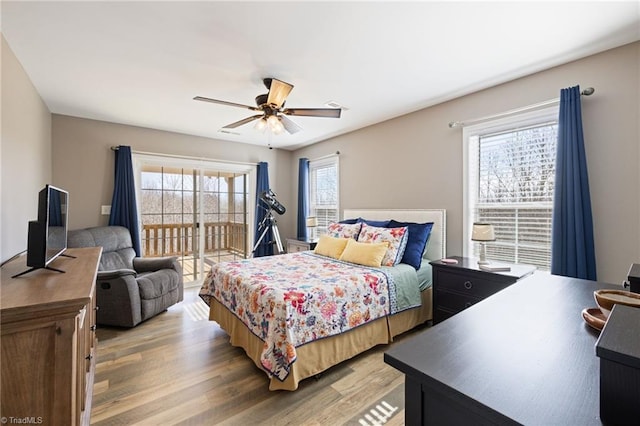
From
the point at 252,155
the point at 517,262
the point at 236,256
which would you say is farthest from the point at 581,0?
the point at 236,256

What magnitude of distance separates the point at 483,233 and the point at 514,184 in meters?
0.68

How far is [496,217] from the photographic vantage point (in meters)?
2.85

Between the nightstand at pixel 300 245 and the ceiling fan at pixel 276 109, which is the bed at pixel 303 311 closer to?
the nightstand at pixel 300 245

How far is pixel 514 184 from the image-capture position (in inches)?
107

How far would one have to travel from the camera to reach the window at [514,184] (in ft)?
8.25

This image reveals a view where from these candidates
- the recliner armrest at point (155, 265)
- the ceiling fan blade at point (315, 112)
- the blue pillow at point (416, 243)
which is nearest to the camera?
the ceiling fan blade at point (315, 112)

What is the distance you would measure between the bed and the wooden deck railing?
80.7 inches

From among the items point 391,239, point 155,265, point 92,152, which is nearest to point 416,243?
point 391,239

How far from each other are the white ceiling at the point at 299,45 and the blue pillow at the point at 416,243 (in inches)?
57.0

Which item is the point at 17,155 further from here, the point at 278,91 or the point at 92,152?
the point at 278,91

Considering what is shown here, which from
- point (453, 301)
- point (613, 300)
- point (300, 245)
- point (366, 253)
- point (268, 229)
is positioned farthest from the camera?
point (268, 229)

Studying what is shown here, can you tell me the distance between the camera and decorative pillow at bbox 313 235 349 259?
324 cm

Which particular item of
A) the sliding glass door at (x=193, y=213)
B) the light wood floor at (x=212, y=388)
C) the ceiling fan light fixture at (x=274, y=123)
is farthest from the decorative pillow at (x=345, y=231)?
the sliding glass door at (x=193, y=213)

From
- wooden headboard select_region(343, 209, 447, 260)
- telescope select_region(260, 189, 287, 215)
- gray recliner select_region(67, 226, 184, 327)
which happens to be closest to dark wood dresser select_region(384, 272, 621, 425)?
wooden headboard select_region(343, 209, 447, 260)
